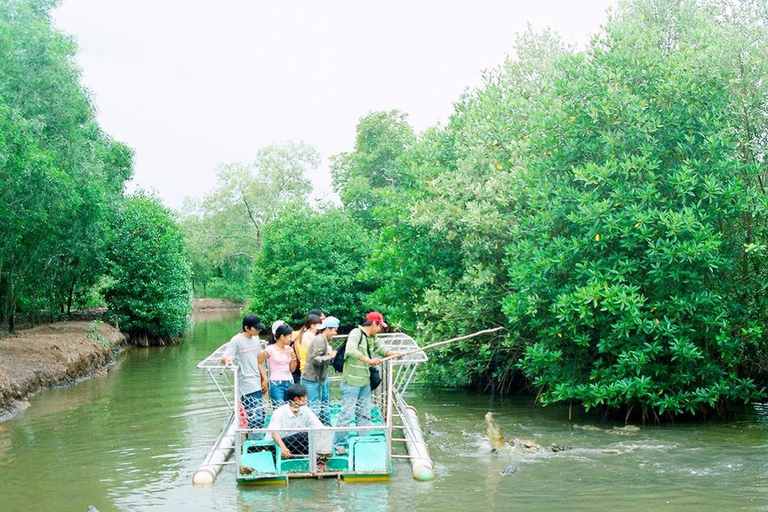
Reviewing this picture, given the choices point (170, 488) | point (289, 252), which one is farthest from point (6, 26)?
point (289, 252)

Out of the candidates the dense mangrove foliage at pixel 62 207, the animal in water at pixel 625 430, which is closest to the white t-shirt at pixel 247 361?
the animal in water at pixel 625 430

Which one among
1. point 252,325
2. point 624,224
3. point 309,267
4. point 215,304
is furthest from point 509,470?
point 215,304

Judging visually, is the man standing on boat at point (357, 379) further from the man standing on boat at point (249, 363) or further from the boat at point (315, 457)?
the man standing on boat at point (249, 363)

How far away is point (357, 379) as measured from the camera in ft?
37.5

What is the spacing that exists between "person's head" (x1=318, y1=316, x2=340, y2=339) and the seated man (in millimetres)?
971

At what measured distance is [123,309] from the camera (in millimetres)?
37094

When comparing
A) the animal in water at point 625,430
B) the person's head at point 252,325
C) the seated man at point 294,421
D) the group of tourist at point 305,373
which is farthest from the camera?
the animal in water at point 625,430

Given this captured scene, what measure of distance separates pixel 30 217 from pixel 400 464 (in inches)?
559

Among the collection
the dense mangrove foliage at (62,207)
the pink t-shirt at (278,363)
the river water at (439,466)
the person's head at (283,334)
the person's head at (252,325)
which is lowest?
the river water at (439,466)

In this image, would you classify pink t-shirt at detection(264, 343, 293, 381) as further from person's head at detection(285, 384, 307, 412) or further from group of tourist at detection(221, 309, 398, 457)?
person's head at detection(285, 384, 307, 412)

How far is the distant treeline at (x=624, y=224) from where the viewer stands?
14438 millimetres

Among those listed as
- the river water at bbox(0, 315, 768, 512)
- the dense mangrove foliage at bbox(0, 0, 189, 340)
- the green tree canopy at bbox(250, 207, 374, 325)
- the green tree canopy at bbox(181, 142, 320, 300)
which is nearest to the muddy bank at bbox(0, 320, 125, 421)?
the river water at bbox(0, 315, 768, 512)

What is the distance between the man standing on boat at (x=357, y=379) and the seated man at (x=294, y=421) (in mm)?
594

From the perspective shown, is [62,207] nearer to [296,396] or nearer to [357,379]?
[357,379]
